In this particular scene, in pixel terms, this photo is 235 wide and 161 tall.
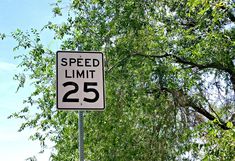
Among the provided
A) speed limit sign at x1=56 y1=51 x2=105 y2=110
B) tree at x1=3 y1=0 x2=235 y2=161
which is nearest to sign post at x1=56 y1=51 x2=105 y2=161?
speed limit sign at x1=56 y1=51 x2=105 y2=110

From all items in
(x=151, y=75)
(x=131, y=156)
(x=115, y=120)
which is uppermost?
(x=151, y=75)

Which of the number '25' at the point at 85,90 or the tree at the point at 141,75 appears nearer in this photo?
the number '25' at the point at 85,90

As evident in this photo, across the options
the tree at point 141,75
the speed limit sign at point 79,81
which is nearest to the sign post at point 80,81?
the speed limit sign at point 79,81

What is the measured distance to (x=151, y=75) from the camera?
13.4m

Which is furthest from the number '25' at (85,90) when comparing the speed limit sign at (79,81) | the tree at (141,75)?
the tree at (141,75)

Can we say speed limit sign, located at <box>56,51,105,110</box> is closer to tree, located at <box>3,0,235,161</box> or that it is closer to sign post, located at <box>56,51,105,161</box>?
sign post, located at <box>56,51,105,161</box>

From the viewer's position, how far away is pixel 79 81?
5.26m

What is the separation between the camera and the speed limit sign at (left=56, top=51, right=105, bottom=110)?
5.18 meters

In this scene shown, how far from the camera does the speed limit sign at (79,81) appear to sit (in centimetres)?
518

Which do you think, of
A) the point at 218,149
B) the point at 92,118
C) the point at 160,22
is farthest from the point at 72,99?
the point at 160,22

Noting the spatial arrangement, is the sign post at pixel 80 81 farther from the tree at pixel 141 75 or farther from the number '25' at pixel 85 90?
the tree at pixel 141 75

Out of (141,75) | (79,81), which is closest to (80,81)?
(79,81)

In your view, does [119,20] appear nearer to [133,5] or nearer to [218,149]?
[133,5]

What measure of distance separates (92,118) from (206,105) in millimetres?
3612
